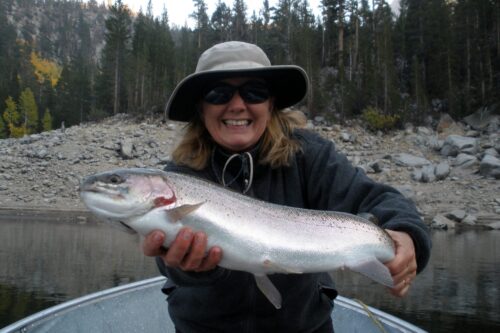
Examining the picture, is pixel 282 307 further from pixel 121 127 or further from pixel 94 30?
pixel 94 30

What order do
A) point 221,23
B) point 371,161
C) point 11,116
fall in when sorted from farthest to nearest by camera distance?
point 221,23 < point 11,116 < point 371,161

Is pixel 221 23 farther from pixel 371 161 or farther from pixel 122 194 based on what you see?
pixel 122 194

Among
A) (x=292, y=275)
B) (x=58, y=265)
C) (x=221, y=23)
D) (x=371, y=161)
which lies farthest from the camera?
(x=221, y=23)

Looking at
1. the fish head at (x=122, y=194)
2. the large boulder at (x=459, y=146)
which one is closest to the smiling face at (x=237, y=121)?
the fish head at (x=122, y=194)

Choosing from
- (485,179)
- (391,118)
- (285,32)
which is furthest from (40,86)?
(485,179)

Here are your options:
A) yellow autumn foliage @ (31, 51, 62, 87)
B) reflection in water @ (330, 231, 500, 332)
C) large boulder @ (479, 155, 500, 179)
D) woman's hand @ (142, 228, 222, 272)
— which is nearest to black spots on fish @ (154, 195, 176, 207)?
woman's hand @ (142, 228, 222, 272)

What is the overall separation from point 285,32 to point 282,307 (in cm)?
5040

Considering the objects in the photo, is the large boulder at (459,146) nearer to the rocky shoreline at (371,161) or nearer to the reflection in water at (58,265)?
the rocky shoreline at (371,161)

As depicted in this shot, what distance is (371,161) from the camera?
27.0m

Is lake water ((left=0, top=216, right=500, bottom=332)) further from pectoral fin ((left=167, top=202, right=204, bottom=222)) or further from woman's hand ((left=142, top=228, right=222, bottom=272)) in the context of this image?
pectoral fin ((left=167, top=202, right=204, bottom=222))

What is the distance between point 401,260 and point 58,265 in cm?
1008

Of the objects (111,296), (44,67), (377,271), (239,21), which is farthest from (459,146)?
(44,67)

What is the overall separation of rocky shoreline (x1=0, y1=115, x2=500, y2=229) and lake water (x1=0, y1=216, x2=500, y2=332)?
6.28m

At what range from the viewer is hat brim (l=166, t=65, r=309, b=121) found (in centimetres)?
279
